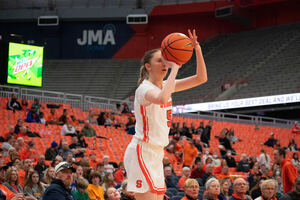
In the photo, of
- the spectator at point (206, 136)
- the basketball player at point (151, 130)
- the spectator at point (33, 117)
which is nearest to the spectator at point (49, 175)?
the basketball player at point (151, 130)

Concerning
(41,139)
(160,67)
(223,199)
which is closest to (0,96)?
(41,139)

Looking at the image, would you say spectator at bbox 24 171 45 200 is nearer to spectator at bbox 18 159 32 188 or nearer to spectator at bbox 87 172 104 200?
spectator at bbox 18 159 32 188

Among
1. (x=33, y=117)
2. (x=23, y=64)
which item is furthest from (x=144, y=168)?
(x=23, y=64)

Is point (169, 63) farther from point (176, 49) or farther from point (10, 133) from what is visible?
point (10, 133)

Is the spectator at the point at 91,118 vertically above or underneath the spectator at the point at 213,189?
above

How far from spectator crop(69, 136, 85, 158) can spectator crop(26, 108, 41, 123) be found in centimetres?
194

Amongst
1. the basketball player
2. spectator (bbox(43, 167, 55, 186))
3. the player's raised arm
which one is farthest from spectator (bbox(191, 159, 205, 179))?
the basketball player

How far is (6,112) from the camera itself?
13.4 metres

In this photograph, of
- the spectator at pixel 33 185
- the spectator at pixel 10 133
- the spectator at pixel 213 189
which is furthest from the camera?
the spectator at pixel 10 133

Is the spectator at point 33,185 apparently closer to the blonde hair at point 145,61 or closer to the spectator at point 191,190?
the spectator at point 191,190

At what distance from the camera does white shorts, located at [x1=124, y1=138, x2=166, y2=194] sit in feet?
10.7

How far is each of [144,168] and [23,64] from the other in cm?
1358

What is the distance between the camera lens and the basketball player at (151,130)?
327 centimetres

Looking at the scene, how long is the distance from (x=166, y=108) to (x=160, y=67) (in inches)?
11.4
